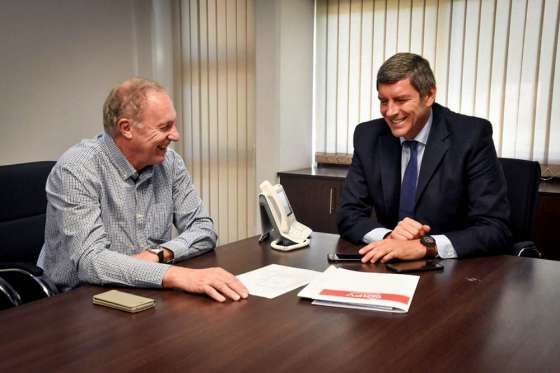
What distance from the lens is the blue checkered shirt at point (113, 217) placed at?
1.71 m

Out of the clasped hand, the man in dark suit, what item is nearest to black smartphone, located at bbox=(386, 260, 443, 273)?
the clasped hand

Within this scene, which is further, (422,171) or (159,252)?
(422,171)

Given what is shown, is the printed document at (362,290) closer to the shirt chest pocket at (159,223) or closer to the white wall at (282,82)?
the shirt chest pocket at (159,223)

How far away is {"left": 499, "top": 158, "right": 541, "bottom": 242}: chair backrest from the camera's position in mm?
2490

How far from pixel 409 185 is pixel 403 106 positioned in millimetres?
333

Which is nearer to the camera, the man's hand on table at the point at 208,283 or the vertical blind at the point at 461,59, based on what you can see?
the man's hand on table at the point at 208,283

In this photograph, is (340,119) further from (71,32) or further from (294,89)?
(71,32)

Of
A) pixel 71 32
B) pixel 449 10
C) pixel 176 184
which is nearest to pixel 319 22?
pixel 449 10

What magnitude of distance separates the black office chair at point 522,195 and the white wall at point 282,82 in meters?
1.99

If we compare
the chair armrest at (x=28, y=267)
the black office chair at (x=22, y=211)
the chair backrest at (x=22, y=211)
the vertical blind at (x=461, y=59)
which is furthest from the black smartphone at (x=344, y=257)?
the vertical blind at (x=461, y=59)

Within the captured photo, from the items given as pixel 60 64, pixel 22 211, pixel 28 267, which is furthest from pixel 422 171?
pixel 60 64

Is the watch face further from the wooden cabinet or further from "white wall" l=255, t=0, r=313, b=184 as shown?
"white wall" l=255, t=0, r=313, b=184

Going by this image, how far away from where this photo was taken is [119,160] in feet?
6.59

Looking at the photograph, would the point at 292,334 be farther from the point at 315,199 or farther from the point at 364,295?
the point at 315,199
